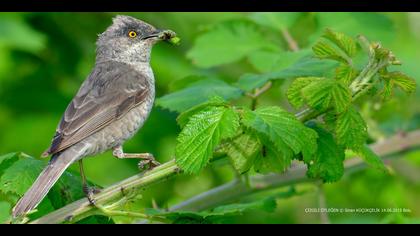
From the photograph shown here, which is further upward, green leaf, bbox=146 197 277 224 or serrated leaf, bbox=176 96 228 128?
serrated leaf, bbox=176 96 228 128

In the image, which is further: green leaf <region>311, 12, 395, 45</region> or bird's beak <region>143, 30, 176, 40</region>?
green leaf <region>311, 12, 395, 45</region>

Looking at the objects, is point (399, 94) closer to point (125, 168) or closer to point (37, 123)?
point (125, 168)

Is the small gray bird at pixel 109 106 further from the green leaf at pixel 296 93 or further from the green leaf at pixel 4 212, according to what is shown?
the green leaf at pixel 296 93

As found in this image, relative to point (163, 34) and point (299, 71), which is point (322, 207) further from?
point (163, 34)

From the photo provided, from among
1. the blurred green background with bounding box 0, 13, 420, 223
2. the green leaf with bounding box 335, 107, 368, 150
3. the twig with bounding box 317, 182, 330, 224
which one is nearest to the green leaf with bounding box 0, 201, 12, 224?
the green leaf with bounding box 335, 107, 368, 150

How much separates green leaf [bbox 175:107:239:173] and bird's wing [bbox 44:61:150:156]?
1166mm

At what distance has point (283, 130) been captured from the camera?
346 cm

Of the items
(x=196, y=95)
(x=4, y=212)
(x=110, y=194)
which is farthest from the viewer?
(x=196, y=95)

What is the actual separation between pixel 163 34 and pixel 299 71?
5.03ft

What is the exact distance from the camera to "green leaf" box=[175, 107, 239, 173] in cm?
344

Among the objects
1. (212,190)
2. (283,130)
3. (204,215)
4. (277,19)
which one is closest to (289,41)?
(277,19)

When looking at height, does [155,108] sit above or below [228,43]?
above

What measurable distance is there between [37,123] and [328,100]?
4900mm

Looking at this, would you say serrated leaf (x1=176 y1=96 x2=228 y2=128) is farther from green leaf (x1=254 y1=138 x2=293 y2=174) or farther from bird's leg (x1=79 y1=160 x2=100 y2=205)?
bird's leg (x1=79 y1=160 x2=100 y2=205)
